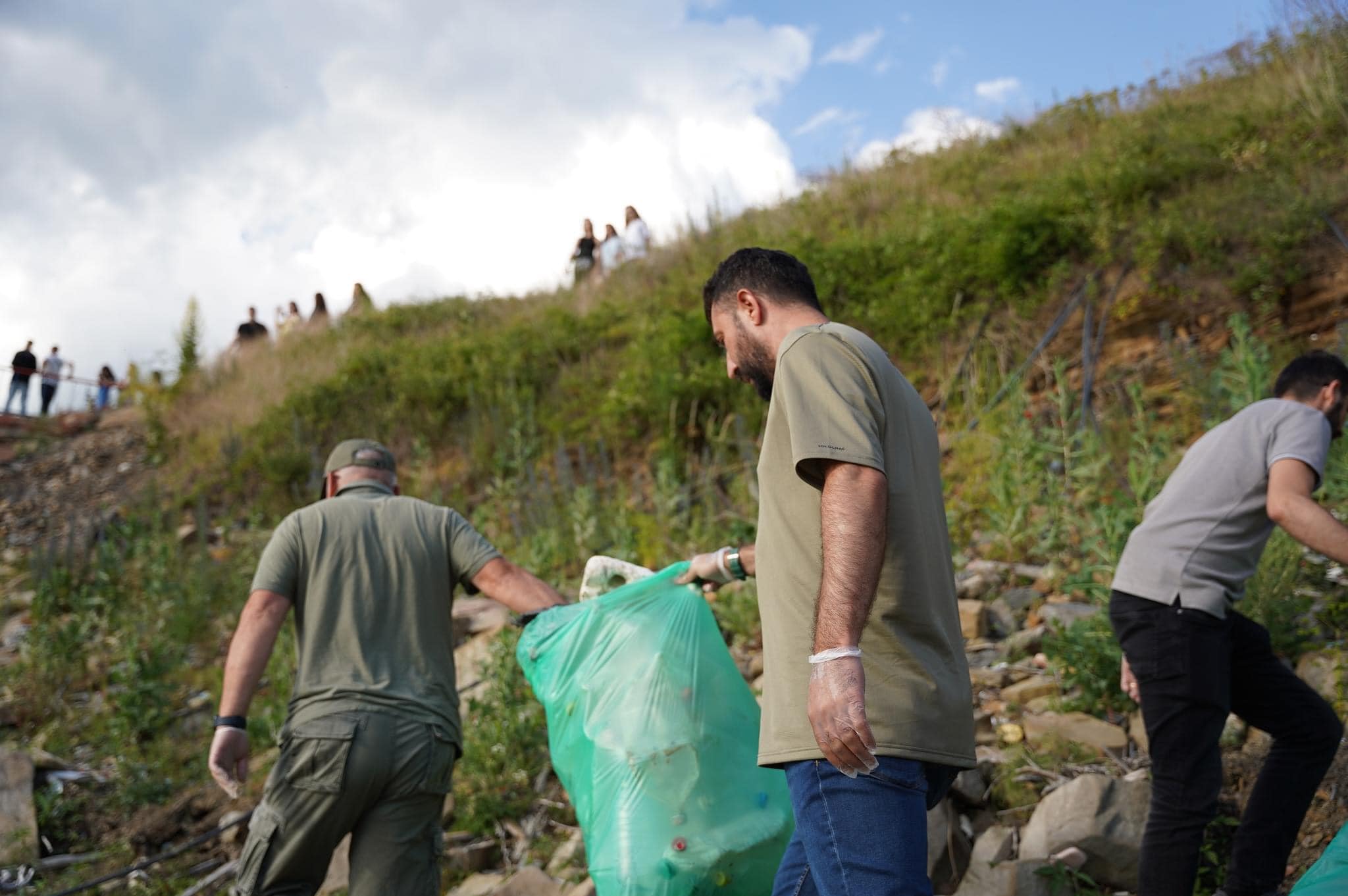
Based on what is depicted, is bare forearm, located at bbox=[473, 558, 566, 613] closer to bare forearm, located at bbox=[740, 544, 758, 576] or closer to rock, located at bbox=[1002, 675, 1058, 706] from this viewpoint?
bare forearm, located at bbox=[740, 544, 758, 576]

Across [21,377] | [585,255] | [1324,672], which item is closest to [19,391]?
[21,377]

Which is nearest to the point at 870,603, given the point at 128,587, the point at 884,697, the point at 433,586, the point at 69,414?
the point at 884,697

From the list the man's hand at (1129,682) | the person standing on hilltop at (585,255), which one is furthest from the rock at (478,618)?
the person standing on hilltop at (585,255)

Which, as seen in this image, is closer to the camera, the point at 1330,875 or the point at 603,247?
the point at 1330,875

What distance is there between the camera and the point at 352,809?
294cm

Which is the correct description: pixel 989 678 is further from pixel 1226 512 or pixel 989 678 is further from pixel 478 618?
pixel 478 618

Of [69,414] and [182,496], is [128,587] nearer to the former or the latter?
[182,496]

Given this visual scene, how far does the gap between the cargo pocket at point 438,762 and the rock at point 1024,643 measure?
2.56 meters

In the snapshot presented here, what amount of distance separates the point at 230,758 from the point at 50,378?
1628 centimetres

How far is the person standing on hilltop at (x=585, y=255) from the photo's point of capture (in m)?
13.8

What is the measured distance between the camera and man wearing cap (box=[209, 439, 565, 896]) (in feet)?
9.57

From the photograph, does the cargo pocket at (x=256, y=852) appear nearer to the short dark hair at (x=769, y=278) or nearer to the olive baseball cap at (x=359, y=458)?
the olive baseball cap at (x=359, y=458)

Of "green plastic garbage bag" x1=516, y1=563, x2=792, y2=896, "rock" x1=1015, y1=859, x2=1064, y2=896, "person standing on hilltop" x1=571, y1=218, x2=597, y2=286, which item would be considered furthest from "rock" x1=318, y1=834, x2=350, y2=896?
"person standing on hilltop" x1=571, y1=218, x2=597, y2=286

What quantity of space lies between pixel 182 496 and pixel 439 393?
3.17 m
